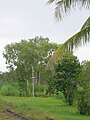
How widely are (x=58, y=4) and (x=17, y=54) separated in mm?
51133

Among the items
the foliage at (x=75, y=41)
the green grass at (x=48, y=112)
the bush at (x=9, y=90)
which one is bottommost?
the green grass at (x=48, y=112)

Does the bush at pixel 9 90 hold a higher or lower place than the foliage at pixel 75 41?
higher

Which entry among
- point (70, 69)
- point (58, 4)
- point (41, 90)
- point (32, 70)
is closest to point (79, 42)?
point (58, 4)

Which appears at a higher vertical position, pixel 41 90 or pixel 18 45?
pixel 18 45

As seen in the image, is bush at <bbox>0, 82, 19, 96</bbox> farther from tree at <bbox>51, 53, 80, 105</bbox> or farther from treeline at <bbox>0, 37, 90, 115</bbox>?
tree at <bbox>51, 53, 80, 105</bbox>

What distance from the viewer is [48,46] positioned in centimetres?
6506

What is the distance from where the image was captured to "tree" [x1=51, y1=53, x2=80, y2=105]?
27.6 m

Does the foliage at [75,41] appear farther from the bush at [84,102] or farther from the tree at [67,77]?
the tree at [67,77]

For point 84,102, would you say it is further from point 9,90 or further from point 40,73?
point 40,73

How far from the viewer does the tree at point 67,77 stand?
90.4 feet

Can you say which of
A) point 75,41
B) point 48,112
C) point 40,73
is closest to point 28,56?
point 40,73

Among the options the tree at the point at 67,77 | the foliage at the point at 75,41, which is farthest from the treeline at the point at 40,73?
the foliage at the point at 75,41

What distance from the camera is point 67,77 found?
2784 centimetres

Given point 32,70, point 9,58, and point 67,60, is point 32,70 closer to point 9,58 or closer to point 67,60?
point 9,58
